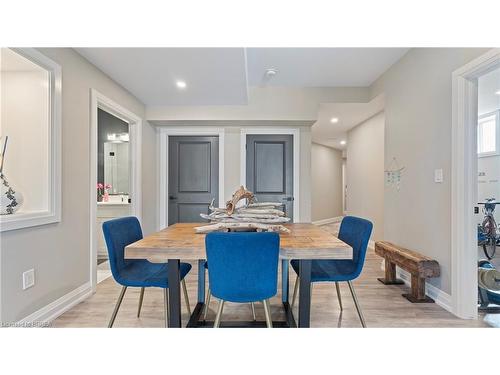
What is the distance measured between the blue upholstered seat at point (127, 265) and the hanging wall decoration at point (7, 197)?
735 mm

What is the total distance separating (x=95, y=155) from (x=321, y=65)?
273cm

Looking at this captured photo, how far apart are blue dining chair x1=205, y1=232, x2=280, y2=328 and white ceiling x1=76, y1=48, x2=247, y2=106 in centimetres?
170

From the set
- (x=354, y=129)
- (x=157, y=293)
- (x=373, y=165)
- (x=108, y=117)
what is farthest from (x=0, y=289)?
(x=354, y=129)

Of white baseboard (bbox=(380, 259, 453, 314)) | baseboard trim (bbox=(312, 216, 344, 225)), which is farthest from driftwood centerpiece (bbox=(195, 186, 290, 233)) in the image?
→ baseboard trim (bbox=(312, 216, 344, 225))

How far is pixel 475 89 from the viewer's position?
7.02 ft

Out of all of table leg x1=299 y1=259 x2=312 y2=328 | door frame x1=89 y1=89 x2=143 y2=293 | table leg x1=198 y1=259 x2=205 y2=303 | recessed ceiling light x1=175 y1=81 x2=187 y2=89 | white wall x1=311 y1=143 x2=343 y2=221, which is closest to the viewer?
table leg x1=299 y1=259 x2=312 y2=328

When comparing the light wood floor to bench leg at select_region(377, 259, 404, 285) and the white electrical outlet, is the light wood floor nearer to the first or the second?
bench leg at select_region(377, 259, 404, 285)

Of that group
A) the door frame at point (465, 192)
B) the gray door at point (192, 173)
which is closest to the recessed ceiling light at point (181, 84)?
the gray door at point (192, 173)

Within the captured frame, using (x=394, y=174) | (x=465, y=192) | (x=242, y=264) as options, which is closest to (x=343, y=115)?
(x=394, y=174)

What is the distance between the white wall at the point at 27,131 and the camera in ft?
6.87

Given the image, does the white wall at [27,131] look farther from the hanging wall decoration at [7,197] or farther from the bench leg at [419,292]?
the bench leg at [419,292]

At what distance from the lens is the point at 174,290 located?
157cm

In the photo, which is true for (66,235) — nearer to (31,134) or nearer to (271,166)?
(31,134)

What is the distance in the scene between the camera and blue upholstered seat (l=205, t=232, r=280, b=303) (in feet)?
4.58
